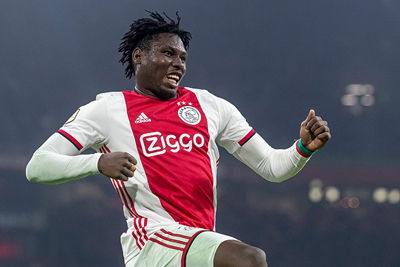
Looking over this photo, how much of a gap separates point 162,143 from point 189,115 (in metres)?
0.22

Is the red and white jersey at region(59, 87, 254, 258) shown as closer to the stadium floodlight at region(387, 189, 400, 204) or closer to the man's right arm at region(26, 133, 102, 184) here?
the man's right arm at region(26, 133, 102, 184)

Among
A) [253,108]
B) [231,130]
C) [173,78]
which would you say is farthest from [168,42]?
[253,108]

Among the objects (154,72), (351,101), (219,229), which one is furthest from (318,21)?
(154,72)

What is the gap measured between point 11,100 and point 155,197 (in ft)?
28.0

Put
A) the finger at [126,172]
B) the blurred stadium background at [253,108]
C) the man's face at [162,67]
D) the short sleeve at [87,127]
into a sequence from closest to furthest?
the finger at [126,172]
the short sleeve at [87,127]
the man's face at [162,67]
the blurred stadium background at [253,108]

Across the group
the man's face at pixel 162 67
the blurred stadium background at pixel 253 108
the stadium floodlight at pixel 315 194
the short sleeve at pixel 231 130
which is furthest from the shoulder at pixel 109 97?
the stadium floodlight at pixel 315 194

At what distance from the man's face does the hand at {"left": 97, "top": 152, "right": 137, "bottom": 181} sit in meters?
0.67

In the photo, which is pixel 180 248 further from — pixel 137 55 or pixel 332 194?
pixel 332 194

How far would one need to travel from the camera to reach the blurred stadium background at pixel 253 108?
368 inches

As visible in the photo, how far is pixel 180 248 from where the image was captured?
6.97 ft

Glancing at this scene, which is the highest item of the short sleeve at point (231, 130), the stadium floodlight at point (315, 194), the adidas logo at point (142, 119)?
the short sleeve at point (231, 130)

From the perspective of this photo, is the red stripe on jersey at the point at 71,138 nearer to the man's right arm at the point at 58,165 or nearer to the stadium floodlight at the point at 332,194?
the man's right arm at the point at 58,165

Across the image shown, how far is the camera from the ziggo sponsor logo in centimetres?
243

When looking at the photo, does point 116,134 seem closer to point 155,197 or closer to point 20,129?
point 155,197
